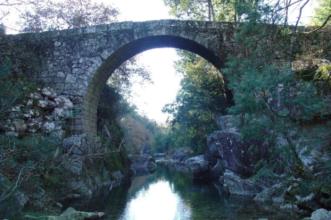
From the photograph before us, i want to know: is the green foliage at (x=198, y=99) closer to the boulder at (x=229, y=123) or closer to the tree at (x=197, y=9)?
the tree at (x=197, y=9)

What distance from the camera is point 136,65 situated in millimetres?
17281

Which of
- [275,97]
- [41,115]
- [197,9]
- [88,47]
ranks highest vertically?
[197,9]

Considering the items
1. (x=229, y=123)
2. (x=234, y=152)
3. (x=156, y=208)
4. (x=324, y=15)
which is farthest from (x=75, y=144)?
(x=324, y=15)

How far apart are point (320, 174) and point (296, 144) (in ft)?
4.07

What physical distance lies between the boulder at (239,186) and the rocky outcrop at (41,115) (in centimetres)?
449

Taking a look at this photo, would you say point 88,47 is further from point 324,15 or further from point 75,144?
point 324,15

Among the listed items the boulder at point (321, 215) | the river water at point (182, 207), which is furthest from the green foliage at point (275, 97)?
the boulder at point (321, 215)

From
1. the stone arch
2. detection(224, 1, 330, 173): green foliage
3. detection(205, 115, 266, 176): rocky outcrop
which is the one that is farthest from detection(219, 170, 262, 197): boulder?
the stone arch

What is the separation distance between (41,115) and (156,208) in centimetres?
423

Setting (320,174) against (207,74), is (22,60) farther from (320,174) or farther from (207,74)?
(320,174)

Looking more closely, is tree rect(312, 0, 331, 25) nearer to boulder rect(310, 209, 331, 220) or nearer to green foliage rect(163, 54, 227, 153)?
boulder rect(310, 209, 331, 220)

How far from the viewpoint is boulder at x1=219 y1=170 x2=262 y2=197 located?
8.91 metres

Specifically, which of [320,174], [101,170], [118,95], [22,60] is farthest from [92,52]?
[320,174]

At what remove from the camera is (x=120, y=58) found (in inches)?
483
